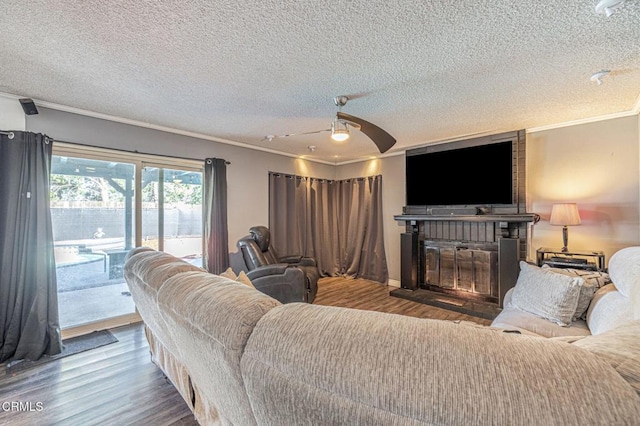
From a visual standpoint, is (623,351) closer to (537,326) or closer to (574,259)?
(537,326)

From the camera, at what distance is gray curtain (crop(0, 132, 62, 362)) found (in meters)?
2.59

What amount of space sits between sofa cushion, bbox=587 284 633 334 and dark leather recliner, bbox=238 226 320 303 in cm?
245

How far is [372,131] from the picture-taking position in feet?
8.26

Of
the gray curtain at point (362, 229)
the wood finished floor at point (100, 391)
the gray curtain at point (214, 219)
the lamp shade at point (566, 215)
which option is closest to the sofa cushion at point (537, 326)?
the lamp shade at point (566, 215)

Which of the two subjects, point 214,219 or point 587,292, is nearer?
point 587,292

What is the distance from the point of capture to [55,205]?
3.01 meters

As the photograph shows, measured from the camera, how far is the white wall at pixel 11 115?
105 inches

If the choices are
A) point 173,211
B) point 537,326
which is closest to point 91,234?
point 173,211

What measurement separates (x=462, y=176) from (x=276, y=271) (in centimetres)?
301

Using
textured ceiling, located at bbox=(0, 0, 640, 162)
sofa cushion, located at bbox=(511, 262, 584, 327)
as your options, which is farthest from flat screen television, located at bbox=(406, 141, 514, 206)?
sofa cushion, located at bbox=(511, 262, 584, 327)

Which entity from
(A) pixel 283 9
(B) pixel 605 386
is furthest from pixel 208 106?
(B) pixel 605 386

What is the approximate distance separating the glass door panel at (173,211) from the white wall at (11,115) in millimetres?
1138

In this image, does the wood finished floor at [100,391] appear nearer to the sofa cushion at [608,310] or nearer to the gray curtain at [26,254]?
the gray curtain at [26,254]

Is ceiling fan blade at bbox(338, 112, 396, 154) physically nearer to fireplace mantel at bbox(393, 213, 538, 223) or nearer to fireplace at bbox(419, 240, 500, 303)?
fireplace mantel at bbox(393, 213, 538, 223)
